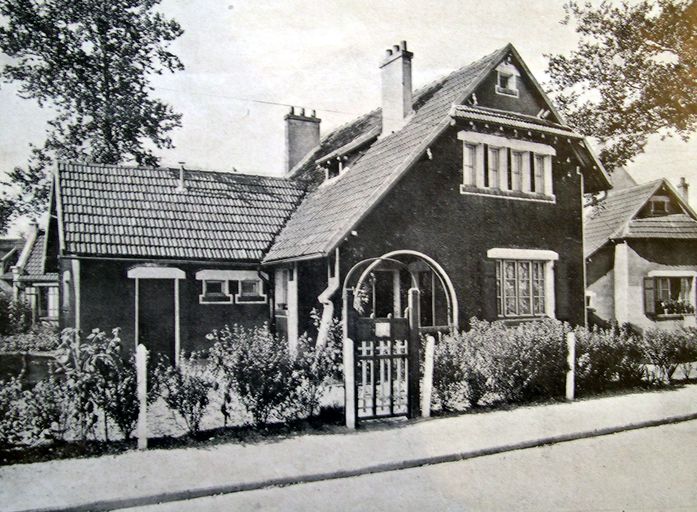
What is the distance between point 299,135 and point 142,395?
734 inches

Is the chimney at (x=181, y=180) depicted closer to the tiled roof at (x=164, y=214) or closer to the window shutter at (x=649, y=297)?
the tiled roof at (x=164, y=214)

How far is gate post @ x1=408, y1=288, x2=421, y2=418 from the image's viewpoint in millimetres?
9617

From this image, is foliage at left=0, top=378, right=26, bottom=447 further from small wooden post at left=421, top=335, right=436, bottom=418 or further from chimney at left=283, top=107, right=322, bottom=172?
chimney at left=283, top=107, right=322, bottom=172

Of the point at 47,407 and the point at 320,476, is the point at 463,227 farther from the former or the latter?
the point at 47,407

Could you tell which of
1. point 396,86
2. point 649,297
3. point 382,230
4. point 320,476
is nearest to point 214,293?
point 382,230

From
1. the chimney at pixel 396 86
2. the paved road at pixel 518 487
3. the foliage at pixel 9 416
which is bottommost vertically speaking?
the paved road at pixel 518 487

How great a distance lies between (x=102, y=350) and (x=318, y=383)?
3.17 metres

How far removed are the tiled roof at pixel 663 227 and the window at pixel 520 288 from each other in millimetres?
7512

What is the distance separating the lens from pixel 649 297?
71.2 ft

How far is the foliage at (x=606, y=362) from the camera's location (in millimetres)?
11953

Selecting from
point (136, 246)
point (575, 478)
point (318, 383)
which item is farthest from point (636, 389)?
point (136, 246)

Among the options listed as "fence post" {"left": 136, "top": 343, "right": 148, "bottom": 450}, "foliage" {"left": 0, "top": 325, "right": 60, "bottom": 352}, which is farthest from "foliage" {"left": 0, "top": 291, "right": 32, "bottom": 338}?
"fence post" {"left": 136, "top": 343, "right": 148, "bottom": 450}

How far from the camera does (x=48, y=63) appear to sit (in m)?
16.2

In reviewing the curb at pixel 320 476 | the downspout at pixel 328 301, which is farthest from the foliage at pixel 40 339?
the curb at pixel 320 476
